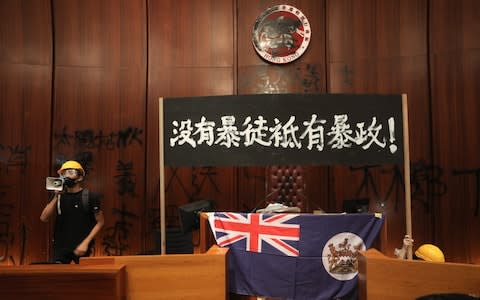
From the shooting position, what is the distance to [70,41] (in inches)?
199

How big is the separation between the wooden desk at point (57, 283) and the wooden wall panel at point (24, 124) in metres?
3.16

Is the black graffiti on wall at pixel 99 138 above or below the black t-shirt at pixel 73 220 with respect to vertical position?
above

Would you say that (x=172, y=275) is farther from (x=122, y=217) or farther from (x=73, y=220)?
(x=122, y=217)

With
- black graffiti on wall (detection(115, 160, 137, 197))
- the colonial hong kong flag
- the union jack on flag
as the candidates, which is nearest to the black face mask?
the union jack on flag

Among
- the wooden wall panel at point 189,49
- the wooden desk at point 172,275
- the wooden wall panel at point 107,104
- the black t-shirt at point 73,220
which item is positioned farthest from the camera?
the wooden wall panel at point 189,49

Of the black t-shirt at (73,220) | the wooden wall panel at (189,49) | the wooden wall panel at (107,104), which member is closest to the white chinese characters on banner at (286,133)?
the black t-shirt at (73,220)

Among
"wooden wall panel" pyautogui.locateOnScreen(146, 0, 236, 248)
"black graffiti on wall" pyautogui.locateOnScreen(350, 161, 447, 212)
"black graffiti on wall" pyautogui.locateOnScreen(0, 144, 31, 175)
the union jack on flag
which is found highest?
"wooden wall panel" pyautogui.locateOnScreen(146, 0, 236, 248)

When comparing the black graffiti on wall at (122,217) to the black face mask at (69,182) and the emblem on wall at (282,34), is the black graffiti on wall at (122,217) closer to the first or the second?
the black face mask at (69,182)

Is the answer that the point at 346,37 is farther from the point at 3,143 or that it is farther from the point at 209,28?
the point at 3,143

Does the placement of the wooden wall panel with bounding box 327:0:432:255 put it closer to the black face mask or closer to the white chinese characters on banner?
the white chinese characters on banner

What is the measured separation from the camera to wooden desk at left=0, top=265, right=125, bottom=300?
202cm

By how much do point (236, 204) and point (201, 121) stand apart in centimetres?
236

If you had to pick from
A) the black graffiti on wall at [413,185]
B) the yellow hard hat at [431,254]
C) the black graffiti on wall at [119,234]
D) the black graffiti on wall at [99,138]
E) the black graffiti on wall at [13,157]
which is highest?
the black graffiti on wall at [99,138]

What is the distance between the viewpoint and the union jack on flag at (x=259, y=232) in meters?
2.76
